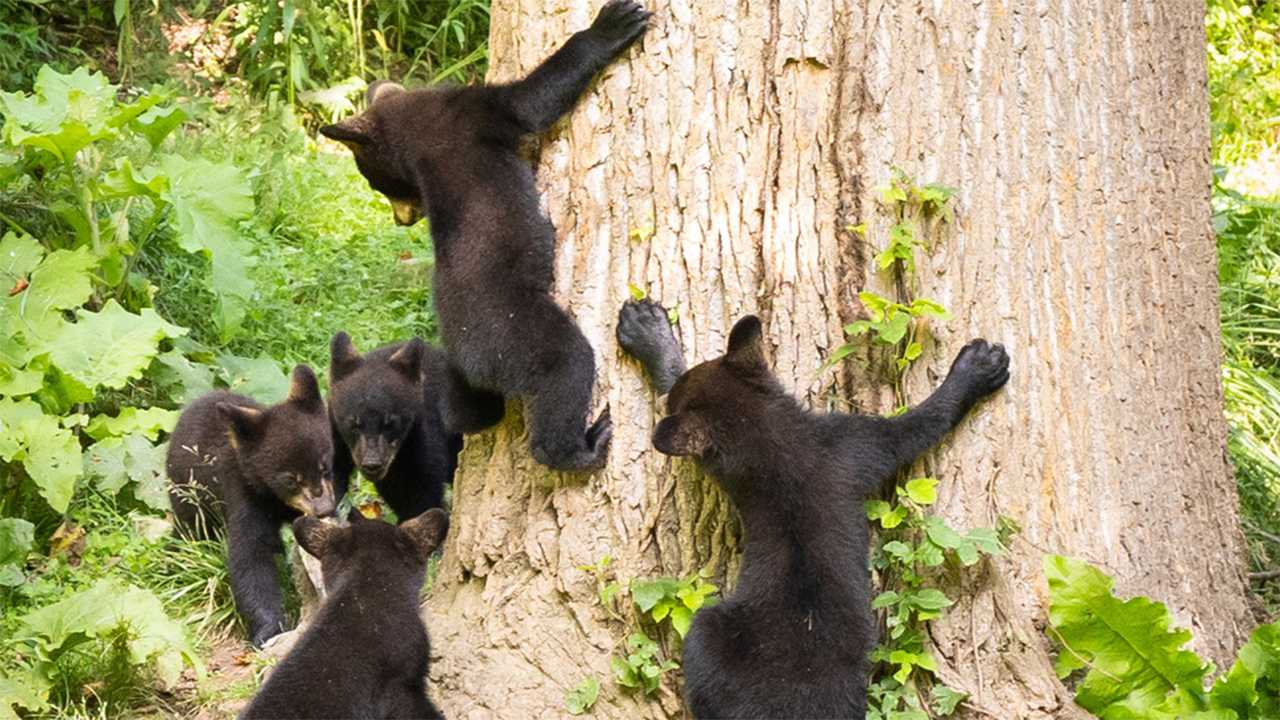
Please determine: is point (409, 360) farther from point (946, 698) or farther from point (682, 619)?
point (946, 698)

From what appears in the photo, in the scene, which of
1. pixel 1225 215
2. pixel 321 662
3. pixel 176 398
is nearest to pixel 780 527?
pixel 321 662

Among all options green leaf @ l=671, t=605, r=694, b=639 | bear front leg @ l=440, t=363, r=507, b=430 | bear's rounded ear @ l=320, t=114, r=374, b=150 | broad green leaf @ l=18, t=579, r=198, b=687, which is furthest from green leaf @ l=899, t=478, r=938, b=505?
broad green leaf @ l=18, t=579, r=198, b=687

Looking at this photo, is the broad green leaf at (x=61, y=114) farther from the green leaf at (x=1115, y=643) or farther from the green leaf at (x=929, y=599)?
the green leaf at (x=1115, y=643)

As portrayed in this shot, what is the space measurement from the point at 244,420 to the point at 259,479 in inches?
10.2

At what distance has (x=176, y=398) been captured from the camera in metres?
7.51

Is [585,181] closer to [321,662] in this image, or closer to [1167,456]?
[321,662]

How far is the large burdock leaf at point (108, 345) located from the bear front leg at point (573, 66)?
257 centimetres

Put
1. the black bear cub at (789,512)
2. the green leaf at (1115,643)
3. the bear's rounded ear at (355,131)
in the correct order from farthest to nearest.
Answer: the bear's rounded ear at (355,131)
the green leaf at (1115,643)
the black bear cub at (789,512)

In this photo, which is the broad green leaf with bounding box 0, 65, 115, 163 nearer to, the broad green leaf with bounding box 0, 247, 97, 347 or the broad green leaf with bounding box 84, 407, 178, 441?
the broad green leaf with bounding box 0, 247, 97, 347

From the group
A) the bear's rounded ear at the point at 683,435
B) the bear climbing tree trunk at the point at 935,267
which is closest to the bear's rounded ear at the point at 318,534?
the bear climbing tree trunk at the point at 935,267

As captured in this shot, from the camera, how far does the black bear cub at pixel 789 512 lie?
177 inches

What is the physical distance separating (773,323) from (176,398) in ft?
12.5

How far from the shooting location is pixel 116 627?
556cm

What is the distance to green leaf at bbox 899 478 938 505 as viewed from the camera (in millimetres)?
4637
